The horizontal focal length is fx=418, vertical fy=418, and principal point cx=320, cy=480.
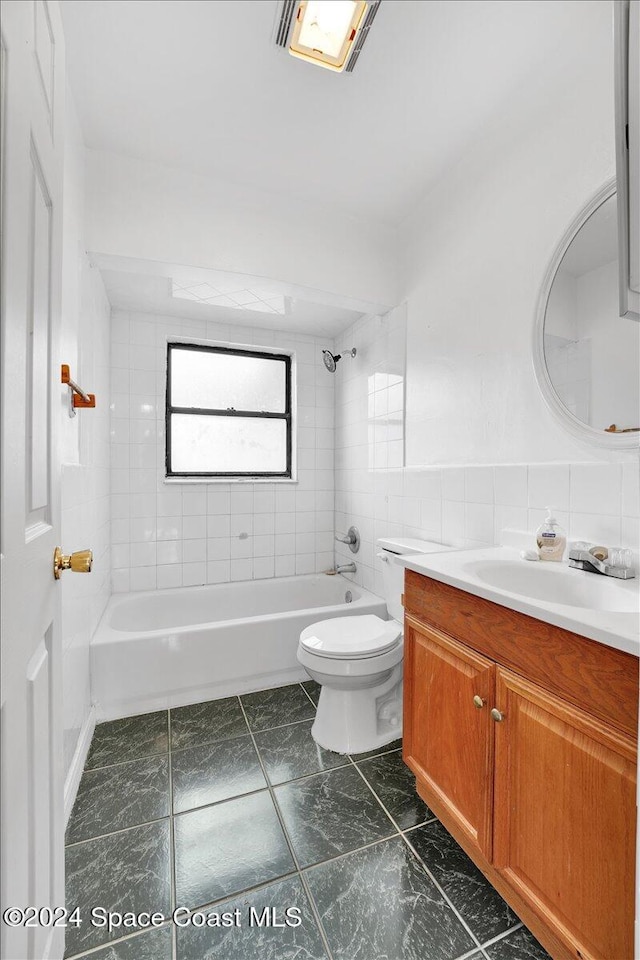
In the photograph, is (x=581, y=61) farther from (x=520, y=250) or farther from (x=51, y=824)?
(x=51, y=824)

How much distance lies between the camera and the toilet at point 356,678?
166 cm

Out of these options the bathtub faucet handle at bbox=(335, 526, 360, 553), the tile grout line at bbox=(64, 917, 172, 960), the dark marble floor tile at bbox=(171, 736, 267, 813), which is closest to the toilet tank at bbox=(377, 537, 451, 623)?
the bathtub faucet handle at bbox=(335, 526, 360, 553)

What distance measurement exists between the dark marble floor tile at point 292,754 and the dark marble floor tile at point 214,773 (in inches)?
1.9

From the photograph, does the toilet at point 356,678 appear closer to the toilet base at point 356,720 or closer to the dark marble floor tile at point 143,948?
the toilet base at point 356,720

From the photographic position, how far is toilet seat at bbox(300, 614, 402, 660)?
5.40 feet

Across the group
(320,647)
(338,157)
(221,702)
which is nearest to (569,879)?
(320,647)

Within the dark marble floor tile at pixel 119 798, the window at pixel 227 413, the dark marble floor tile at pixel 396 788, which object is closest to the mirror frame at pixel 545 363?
the dark marble floor tile at pixel 396 788

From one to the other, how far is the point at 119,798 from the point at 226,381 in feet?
7.91

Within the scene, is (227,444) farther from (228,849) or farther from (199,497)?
(228,849)

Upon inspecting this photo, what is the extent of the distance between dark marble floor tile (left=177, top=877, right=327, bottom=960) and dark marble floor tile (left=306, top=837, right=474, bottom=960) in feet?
0.15

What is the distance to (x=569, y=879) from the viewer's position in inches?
33.7

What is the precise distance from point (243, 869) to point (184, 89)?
249 centimetres

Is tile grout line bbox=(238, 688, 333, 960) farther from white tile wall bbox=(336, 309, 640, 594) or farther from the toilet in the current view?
white tile wall bbox=(336, 309, 640, 594)

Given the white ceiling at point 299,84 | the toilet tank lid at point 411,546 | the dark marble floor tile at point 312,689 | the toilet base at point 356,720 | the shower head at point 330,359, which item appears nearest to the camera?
the white ceiling at point 299,84
